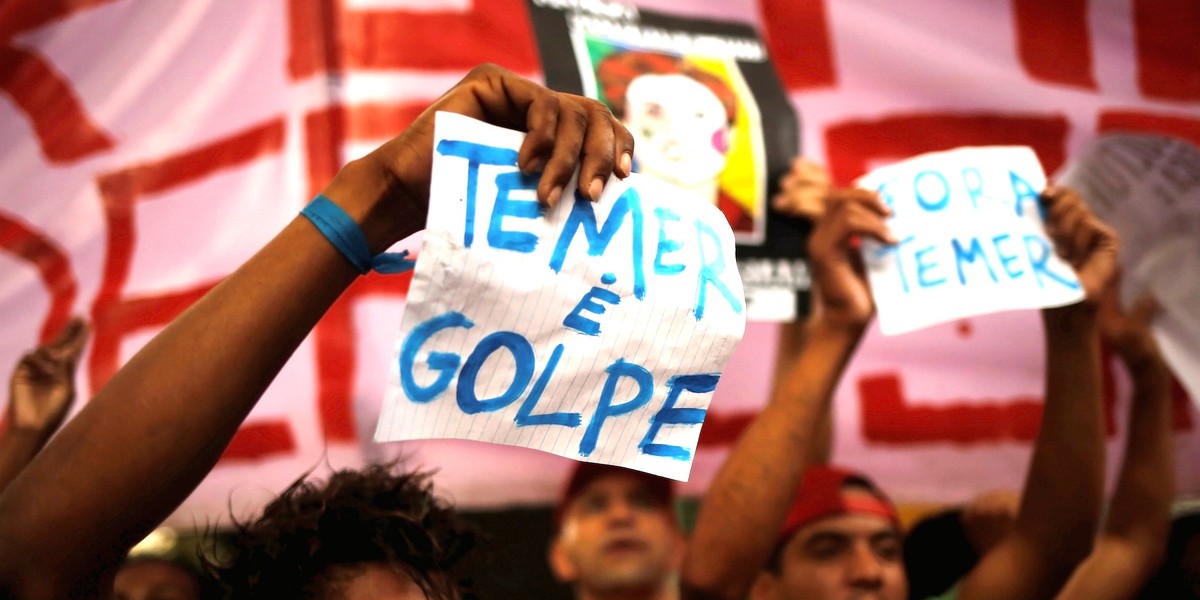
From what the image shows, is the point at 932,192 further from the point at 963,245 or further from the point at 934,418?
the point at 934,418

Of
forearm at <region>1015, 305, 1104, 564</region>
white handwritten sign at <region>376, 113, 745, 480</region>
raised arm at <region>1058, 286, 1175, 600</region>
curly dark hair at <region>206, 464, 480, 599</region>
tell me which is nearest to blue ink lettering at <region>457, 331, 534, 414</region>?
white handwritten sign at <region>376, 113, 745, 480</region>

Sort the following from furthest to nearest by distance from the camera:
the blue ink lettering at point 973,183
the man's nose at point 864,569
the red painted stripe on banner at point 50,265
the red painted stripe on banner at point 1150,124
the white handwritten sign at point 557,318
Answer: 1. the red painted stripe on banner at point 1150,124
2. the red painted stripe on banner at point 50,265
3. the man's nose at point 864,569
4. the blue ink lettering at point 973,183
5. the white handwritten sign at point 557,318

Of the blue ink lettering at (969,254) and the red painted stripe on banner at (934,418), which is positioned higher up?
the blue ink lettering at (969,254)

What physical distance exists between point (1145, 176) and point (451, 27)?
57.0 inches

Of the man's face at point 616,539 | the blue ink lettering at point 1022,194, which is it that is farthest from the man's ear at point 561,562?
the blue ink lettering at point 1022,194

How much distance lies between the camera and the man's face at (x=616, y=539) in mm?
1995

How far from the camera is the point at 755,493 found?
4.95 feet

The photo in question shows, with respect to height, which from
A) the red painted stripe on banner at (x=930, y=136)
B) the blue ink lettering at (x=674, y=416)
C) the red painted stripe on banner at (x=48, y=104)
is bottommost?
the blue ink lettering at (x=674, y=416)

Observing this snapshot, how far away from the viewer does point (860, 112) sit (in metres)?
2.48

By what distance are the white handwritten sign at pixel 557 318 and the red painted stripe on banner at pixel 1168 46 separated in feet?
7.17

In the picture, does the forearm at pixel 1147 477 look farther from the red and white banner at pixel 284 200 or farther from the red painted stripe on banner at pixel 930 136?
the red painted stripe on banner at pixel 930 136

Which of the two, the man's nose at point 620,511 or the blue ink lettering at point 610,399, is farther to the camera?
the man's nose at point 620,511

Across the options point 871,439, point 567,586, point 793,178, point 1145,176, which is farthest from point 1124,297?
point 567,586

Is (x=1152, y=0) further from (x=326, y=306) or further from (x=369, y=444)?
(x=326, y=306)
